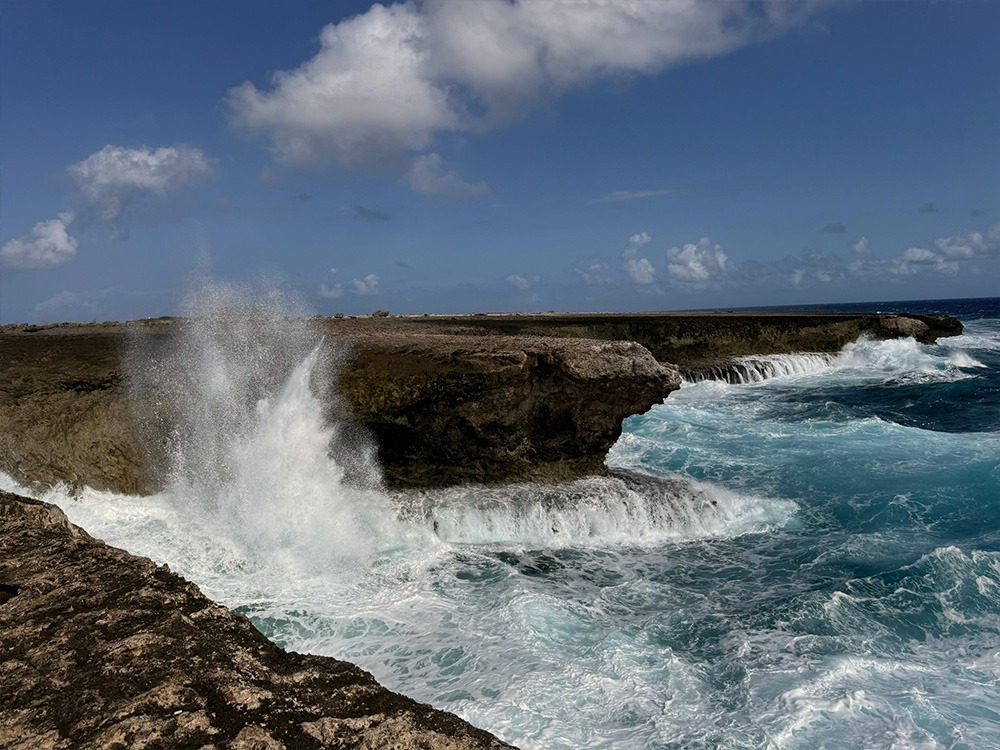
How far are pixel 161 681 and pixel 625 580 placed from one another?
23.4 feet

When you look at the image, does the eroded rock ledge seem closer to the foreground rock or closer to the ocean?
the ocean

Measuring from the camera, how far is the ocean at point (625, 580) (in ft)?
19.7

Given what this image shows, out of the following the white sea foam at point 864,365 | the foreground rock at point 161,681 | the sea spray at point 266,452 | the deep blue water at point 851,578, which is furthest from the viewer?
the white sea foam at point 864,365

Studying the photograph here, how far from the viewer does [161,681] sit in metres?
2.79

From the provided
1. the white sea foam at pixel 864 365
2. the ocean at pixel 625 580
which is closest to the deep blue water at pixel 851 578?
the ocean at pixel 625 580

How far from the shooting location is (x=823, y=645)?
7043 mm

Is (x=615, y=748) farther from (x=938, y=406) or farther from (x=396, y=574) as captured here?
(x=938, y=406)

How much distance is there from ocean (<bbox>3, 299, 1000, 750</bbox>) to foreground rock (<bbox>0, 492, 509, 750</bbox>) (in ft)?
10.7

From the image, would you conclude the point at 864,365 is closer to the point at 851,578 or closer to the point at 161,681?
the point at 851,578

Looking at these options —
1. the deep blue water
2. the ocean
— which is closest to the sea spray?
the ocean

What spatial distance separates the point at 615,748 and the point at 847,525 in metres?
7.35

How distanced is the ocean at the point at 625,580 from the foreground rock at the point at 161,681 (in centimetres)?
327

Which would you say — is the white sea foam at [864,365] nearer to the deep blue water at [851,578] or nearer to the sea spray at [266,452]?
the deep blue water at [851,578]

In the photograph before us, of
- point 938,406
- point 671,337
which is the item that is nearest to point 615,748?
point 938,406
